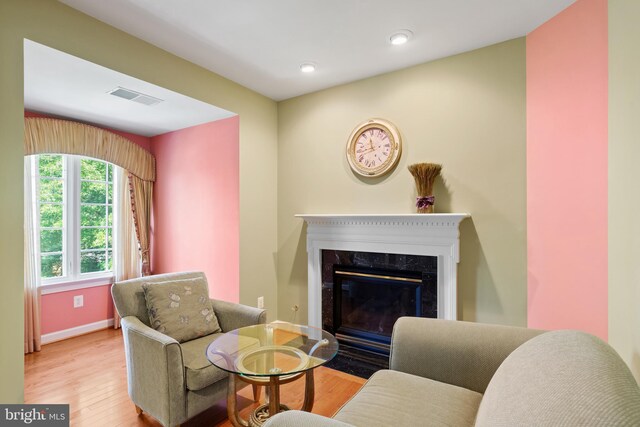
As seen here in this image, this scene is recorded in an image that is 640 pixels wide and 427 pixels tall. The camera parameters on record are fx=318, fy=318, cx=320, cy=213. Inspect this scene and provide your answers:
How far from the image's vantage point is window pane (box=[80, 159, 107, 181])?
3.48 m

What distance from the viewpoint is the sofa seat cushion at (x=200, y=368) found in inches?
67.9

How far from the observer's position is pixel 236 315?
7.54 feet

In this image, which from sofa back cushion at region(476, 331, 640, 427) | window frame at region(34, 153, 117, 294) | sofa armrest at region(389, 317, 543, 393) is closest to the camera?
sofa back cushion at region(476, 331, 640, 427)

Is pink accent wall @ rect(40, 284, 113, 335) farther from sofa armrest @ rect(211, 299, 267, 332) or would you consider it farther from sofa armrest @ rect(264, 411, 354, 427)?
sofa armrest @ rect(264, 411, 354, 427)

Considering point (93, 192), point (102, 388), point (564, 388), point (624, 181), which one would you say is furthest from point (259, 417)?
point (93, 192)

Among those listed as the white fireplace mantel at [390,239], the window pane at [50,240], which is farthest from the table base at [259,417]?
the window pane at [50,240]

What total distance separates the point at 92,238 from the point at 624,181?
446cm

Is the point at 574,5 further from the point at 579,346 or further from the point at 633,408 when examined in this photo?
the point at 633,408

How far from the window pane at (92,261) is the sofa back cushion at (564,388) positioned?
3973 mm

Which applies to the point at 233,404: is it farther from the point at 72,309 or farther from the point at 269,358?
the point at 72,309

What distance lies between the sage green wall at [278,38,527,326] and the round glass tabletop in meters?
1.26

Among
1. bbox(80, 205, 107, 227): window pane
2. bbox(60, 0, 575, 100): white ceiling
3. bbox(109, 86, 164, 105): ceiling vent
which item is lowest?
bbox(80, 205, 107, 227): window pane

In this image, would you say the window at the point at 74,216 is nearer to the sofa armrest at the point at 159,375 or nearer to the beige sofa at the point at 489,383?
the sofa armrest at the point at 159,375

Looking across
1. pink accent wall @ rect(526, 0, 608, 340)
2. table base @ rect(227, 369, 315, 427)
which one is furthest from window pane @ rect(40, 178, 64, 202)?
pink accent wall @ rect(526, 0, 608, 340)
